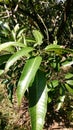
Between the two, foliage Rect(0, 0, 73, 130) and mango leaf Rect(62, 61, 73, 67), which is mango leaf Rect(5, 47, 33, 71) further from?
mango leaf Rect(62, 61, 73, 67)

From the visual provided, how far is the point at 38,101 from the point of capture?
1.02 m

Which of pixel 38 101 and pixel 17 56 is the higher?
pixel 17 56

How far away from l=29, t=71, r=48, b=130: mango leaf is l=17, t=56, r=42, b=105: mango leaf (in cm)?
6

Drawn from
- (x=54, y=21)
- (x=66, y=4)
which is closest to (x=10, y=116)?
(x=54, y=21)

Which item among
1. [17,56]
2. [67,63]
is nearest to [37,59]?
[17,56]

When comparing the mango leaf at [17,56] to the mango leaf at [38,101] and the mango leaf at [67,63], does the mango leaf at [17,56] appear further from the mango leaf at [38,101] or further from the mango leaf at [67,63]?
the mango leaf at [67,63]

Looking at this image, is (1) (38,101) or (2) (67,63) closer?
(1) (38,101)

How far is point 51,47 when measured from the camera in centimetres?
110

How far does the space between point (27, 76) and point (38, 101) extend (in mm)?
109

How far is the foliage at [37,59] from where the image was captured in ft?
3.30

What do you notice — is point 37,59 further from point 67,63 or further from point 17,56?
point 67,63

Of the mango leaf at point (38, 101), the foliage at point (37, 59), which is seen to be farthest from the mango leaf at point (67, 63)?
the mango leaf at point (38, 101)

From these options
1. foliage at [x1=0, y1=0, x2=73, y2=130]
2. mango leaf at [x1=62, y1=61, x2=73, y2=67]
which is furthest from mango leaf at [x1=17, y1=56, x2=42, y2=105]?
mango leaf at [x1=62, y1=61, x2=73, y2=67]

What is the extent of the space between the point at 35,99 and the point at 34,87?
0.05 m
